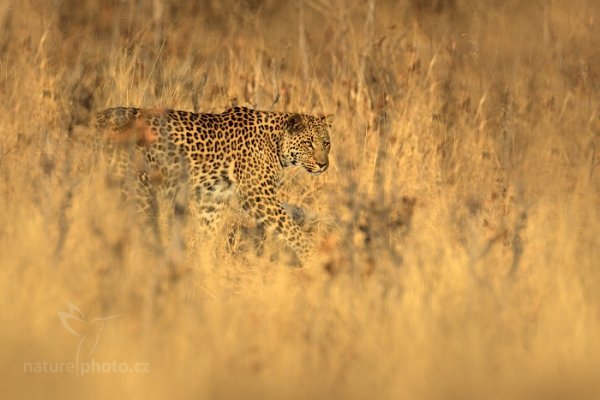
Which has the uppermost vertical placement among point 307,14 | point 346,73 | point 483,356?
point 307,14

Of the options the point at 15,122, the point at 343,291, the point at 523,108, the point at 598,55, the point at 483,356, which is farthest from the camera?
the point at 598,55

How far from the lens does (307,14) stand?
624 inches

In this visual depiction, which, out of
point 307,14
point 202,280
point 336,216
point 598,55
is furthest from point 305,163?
point 307,14

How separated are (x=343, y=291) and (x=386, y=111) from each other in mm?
3202

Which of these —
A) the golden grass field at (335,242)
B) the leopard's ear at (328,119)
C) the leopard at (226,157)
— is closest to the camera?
the golden grass field at (335,242)

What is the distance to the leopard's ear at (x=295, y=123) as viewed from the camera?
7.97 metres

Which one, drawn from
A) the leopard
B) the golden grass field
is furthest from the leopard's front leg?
the golden grass field

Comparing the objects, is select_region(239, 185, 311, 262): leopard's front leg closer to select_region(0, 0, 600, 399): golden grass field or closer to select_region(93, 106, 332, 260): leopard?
select_region(93, 106, 332, 260): leopard

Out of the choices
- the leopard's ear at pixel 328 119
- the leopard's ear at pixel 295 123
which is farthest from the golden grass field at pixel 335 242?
the leopard's ear at pixel 295 123

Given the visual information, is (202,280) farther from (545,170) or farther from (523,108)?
(523,108)

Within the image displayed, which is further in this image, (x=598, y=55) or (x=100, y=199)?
(x=598, y=55)

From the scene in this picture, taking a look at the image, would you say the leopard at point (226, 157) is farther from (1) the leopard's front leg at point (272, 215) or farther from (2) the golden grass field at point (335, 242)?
(2) the golden grass field at point (335, 242)

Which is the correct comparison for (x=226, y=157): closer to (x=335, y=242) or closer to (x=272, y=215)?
(x=272, y=215)

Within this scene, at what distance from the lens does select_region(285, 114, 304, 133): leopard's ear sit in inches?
314
